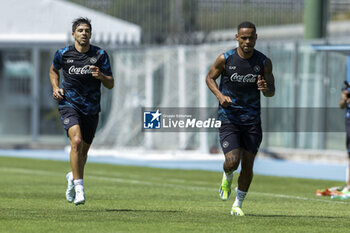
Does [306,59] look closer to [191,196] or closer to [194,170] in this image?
[194,170]

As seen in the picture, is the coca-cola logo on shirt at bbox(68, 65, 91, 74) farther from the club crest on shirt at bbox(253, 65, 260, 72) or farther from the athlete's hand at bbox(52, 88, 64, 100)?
the club crest on shirt at bbox(253, 65, 260, 72)

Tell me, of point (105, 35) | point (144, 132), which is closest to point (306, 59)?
point (144, 132)

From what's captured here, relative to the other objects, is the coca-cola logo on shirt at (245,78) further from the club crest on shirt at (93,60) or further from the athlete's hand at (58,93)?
the athlete's hand at (58,93)

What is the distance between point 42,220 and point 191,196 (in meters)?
4.54

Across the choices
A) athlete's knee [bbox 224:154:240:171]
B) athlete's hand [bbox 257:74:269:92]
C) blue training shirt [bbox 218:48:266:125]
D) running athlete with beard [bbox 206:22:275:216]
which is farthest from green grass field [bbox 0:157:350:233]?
athlete's hand [bbox 257:74:269:92]

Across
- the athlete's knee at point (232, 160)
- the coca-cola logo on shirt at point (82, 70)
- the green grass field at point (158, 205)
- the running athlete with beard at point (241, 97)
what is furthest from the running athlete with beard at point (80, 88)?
the athlete's knee at point (232, 160)

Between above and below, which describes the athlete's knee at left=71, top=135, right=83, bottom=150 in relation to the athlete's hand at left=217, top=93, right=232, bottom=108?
below

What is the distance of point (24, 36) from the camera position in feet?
106

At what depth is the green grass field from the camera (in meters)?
9.68

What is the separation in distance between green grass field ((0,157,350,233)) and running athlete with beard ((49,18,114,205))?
2.72 feet

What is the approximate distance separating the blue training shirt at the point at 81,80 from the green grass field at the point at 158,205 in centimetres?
129

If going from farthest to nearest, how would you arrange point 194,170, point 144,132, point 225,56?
1. point 144,132
2. point 194,170
3. point 225,56

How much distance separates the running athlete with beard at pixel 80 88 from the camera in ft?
37.0

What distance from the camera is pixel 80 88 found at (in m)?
11.4
